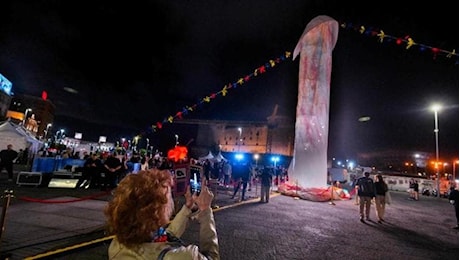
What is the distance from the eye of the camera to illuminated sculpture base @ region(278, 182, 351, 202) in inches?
569

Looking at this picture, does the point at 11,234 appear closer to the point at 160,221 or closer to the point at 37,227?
the point at 37,227

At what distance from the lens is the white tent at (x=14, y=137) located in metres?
20.4

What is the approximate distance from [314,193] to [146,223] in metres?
14.5

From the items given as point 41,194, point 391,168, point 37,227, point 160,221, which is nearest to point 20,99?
point 41,194

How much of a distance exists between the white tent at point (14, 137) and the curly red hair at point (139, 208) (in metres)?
25.7

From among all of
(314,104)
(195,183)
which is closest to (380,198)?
(195,183)

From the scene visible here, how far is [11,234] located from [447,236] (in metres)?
12.1

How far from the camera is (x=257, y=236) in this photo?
6301mm

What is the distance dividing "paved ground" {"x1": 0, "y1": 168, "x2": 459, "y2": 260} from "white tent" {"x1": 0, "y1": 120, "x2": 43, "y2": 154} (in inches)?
627

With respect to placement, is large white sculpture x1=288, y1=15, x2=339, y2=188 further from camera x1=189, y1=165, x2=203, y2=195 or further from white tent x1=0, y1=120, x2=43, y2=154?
white tent x1=0, y1=120, x2=43, y2=154

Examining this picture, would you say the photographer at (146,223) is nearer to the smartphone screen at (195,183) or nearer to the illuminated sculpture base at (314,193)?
the smartphone screen at (195,183)

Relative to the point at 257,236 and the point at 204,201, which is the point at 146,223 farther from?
the point at 257,236

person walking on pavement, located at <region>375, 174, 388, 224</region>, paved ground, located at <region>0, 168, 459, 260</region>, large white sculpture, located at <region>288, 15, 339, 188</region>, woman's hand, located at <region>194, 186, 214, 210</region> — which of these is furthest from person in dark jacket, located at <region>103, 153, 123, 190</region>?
person walking on pavement, located at <region>375, 174, 388, 224</region>

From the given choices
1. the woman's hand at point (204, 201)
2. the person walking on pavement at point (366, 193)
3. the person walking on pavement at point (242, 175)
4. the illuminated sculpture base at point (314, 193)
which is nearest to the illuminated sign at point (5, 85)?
the person walking on pavement at point (242, 175)
